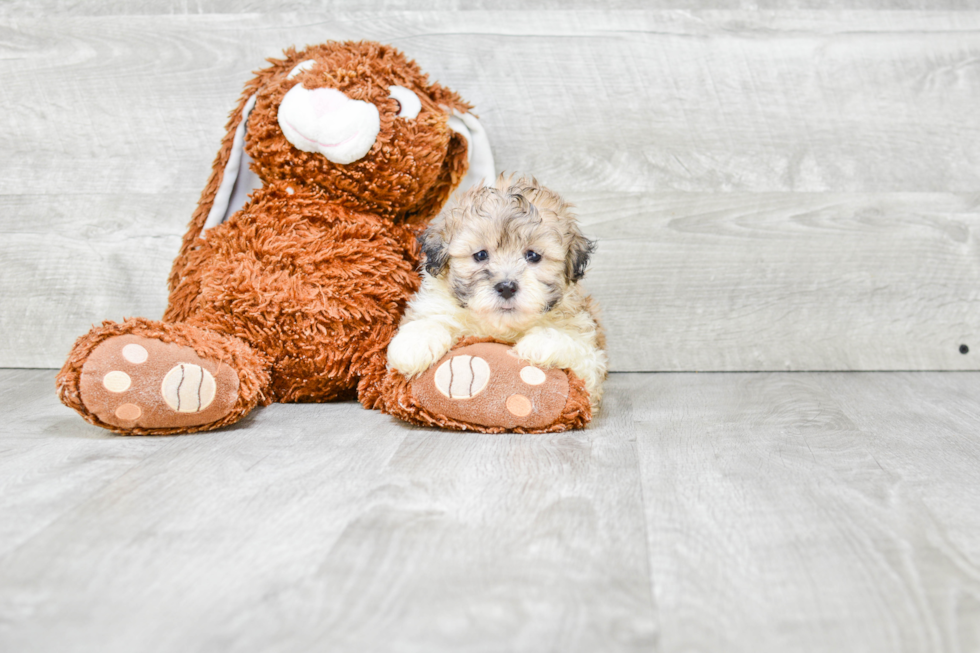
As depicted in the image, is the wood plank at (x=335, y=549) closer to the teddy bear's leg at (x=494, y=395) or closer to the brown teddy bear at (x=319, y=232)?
the teddy bear's leg at (x=494, y=395)

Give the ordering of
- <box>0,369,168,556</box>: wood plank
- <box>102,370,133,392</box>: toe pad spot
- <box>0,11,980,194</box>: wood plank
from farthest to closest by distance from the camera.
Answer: <box>0,11,980,194</box>: wood plank < <box>102,370,133,392</box>: toe pad spot < <box>0,369,168,556</box>: wood plank

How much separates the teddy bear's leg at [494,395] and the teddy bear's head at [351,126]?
1.33ft

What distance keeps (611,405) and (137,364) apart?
0.88 meters

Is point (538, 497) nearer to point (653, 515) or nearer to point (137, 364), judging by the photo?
point (653, 515)

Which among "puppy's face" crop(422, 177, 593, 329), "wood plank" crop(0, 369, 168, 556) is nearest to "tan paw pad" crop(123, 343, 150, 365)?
"wood plank" crop(0, 369, 168, 556)

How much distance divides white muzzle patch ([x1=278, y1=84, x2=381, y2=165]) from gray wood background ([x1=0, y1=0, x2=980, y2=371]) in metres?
0.53

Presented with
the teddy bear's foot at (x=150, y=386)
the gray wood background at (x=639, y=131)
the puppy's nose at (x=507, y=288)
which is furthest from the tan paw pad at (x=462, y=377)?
the gray wood background at (x=639, y=131)

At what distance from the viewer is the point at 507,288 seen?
141 cm

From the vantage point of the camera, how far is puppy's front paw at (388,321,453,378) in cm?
143

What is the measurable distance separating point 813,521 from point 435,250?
773 millimetres

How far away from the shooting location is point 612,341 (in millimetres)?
2105

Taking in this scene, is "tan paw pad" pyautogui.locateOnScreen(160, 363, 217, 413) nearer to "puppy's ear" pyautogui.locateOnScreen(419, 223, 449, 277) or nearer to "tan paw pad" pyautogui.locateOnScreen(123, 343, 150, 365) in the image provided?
"tan paw pad" pyautogui.locateOnScreen(123, 343, 150, 365)

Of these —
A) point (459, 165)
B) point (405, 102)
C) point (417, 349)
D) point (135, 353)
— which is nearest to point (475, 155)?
point (459, 165)

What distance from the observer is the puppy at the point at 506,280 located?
1.43 m
